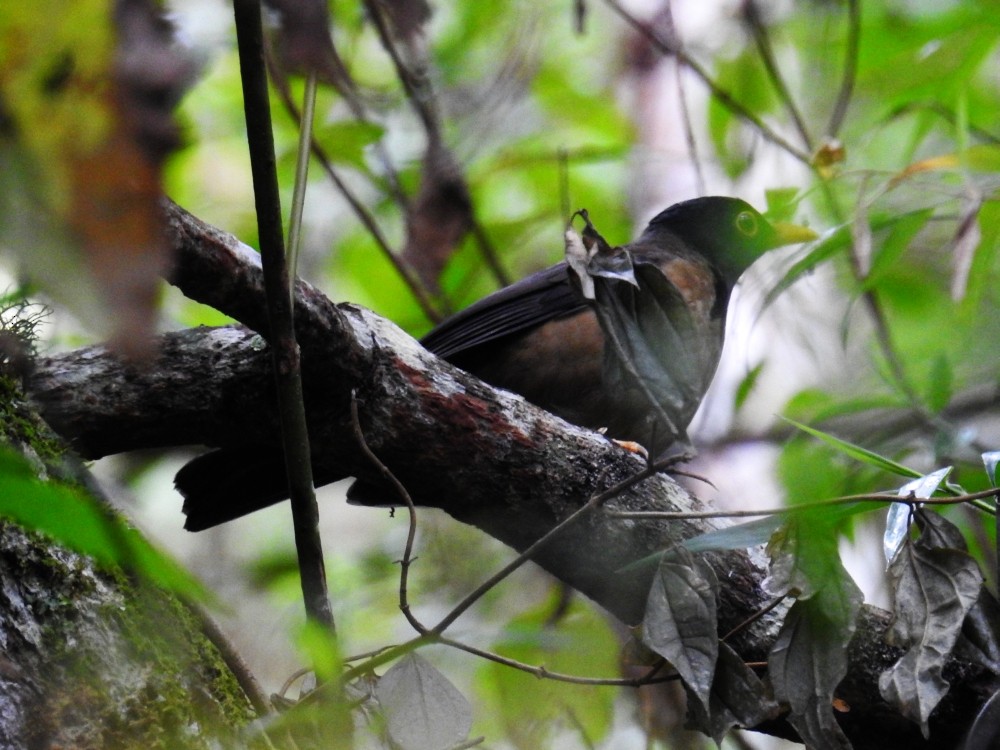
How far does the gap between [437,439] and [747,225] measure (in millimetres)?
2396

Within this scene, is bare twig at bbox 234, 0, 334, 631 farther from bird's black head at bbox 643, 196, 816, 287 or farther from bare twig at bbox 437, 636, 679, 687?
bird's black head at bbox 643, 196, 816, 287

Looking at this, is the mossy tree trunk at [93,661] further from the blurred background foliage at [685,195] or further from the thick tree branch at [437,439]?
the blurred background foliage at [685,195]

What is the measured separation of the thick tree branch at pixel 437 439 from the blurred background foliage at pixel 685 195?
22.4 inches

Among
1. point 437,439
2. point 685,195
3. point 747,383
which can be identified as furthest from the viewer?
point 685,195

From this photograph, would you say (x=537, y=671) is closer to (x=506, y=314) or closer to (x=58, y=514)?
(x=58, y=514)

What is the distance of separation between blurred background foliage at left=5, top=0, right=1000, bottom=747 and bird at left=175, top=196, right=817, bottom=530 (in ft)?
0.74

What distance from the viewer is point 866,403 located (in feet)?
12.1

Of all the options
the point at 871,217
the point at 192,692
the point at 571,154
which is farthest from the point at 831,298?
the point at 192,692

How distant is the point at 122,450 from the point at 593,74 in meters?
5.62

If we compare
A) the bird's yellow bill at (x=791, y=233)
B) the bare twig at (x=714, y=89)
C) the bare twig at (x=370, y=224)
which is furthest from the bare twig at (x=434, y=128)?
the bird's yellow bill at (x=791, y=233)

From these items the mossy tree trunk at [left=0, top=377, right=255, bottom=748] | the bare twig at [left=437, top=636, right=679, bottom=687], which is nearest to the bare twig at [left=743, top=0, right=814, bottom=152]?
the bare twig at [left=437, top=636, right=679, bottom=687]

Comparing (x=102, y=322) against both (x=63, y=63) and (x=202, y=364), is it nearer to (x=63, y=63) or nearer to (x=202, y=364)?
(x=63, y=63)

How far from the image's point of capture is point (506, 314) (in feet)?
12.9

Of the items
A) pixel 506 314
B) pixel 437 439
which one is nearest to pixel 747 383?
pixel 506 314
